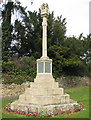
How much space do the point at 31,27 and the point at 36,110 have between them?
15.0 metres

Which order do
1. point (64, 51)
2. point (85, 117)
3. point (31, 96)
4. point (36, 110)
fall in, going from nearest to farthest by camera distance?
point (85, 117) < point (36, 110) < point (31, 96) < point (64, 51)

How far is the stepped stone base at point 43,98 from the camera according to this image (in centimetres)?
689

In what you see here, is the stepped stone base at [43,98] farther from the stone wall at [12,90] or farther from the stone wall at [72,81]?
the stone wall at [72,81]

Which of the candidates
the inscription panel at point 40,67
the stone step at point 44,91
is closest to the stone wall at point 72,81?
the inscription panel at point 40,67

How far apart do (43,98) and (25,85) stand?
802cm

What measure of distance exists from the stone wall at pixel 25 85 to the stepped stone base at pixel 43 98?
565cm

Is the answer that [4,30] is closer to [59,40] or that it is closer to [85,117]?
[59,40]

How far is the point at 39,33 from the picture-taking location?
19766mm

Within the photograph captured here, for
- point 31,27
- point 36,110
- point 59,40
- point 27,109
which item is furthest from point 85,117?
point 31,27

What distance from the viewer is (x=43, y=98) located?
7070 millimetres

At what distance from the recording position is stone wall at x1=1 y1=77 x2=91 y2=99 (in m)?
13.7

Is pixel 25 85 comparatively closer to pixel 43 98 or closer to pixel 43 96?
pixel 43 96

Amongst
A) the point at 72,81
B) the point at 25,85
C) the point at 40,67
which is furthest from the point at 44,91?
the point at 72,81

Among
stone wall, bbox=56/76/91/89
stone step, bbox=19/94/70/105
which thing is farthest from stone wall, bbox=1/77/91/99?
stone step, bbox=19/94/70/105
